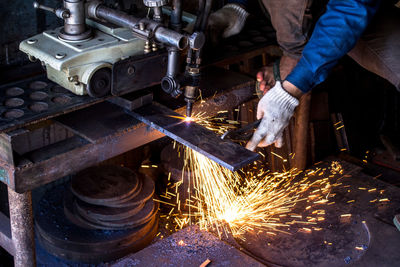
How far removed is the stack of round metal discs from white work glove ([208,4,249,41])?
98cm

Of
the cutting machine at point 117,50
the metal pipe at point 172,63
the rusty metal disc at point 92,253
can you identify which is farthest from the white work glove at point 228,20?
the rusty metal disc at point 92,253

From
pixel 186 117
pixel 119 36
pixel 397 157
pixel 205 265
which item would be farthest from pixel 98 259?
pixel 397 157

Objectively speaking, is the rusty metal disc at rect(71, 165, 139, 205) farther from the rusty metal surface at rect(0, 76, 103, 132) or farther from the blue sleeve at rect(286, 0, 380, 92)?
the blue sleeve at rect(286, 0, 380, 92)

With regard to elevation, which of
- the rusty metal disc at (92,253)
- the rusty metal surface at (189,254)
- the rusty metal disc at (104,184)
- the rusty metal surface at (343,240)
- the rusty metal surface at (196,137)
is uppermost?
the rusty metal surface at (196,137)

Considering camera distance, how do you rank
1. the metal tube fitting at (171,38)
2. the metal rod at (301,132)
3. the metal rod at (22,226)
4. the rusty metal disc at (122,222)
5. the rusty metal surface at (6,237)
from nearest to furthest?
the metal tube fitting at (171,38) → the metal rod at (22,226) → the rusty metal surface at (6,237) → the rusty metal disc at (122,222) → the metal rod at (301,132)

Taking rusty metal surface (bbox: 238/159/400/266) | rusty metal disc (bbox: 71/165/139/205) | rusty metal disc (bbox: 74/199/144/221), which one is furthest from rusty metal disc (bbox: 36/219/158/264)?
rusty metal surface (bbox: 238/159/400/266)

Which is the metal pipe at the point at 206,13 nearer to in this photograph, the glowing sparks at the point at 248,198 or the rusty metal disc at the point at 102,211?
the glowing sparks at the point at 248,198

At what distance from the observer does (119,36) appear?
7.63ft

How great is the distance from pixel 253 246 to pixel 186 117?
2.52ft

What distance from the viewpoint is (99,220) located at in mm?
2838

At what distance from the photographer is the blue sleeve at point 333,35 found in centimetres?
241

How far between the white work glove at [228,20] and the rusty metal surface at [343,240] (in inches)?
44.0

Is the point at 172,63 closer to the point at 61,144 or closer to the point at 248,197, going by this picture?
the point at 61,144

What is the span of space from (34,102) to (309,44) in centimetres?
129
